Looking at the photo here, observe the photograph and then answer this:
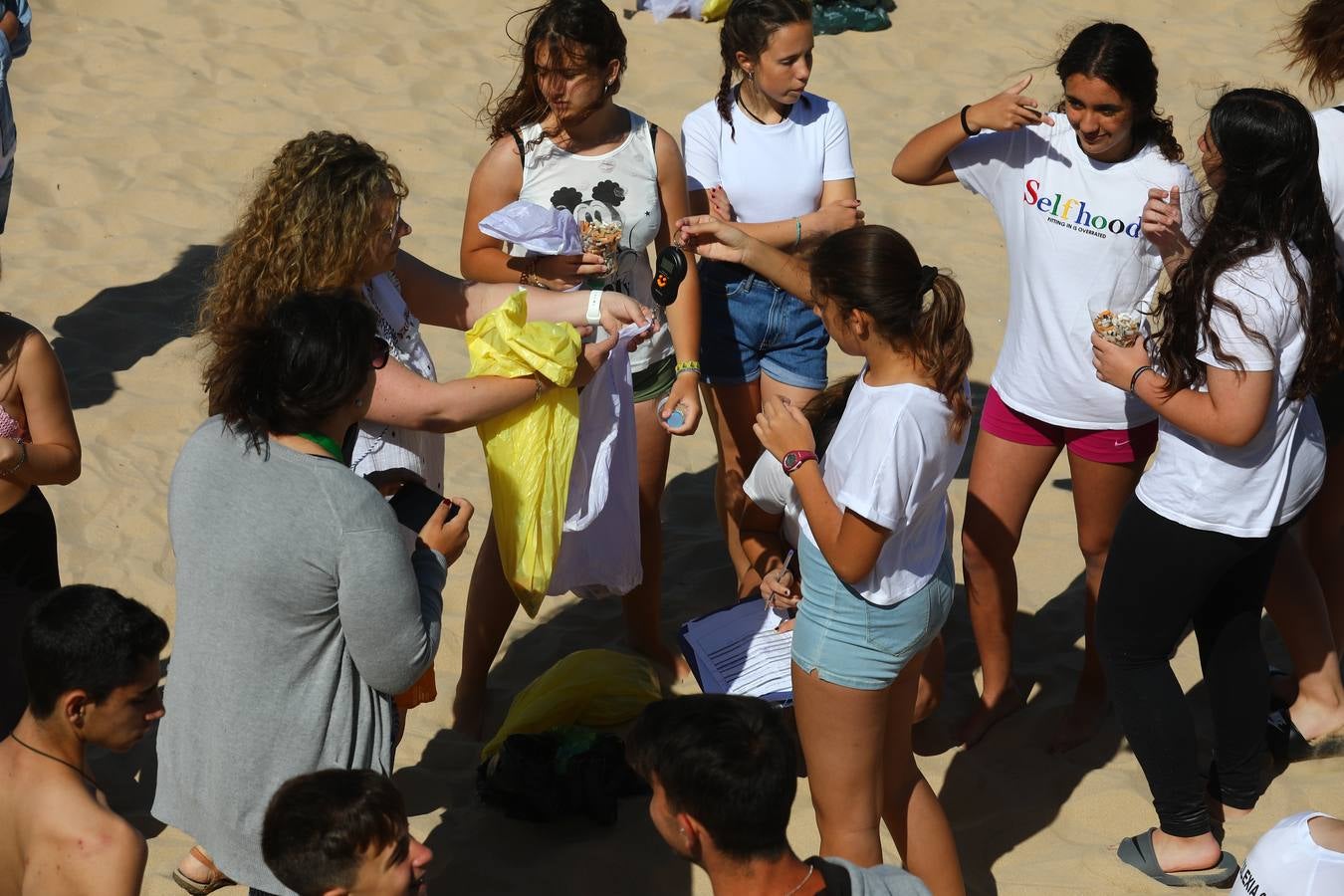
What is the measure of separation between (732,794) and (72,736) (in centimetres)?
114

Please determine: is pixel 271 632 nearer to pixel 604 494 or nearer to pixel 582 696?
pixel 604 494

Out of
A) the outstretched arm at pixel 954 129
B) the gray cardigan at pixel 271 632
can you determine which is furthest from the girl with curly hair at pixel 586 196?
the gray cardigan at pixel 271 632

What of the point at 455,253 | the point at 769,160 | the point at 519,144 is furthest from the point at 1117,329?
the point at 455,253

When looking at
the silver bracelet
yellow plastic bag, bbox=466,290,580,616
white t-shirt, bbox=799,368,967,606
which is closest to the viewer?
white t-shirt, bbox=799,368,967,606

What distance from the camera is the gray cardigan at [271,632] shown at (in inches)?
91.4

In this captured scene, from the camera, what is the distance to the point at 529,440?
3.27 meters

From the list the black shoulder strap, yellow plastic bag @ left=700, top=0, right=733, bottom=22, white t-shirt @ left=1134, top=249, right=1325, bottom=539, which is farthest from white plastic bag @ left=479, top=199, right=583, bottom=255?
yellow plastic bag @ left=700, top=0, right=733, bottom=22

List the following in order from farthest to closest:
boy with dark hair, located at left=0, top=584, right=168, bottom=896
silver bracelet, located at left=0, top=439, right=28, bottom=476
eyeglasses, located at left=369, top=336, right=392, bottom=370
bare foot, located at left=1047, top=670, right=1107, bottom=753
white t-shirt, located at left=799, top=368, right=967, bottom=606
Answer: bare foot, located at left=1047, top=670, right=1107, bottom=753, silver bracelet, located at left=0, top=439, right=28, bottom=476, white t-shirt, located at left=799, top=368, right=967, bottom=606, eyeglasses, located at left=369, top=336, right=392, bottom=370, boy with dark hair, located at left=0, top=584, right=168, bottom=896

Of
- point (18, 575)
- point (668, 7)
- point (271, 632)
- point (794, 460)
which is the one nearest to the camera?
point (271, 632)

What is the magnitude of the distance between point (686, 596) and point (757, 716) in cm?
272

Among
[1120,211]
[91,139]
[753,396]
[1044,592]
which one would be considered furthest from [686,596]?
[91,139]

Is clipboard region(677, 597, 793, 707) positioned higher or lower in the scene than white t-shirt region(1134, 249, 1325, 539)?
lower

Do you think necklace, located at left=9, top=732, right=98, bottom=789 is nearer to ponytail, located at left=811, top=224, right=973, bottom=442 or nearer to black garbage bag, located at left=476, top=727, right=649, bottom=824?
black garbage bag, located at left=476, top=727, right=649, bottom=824

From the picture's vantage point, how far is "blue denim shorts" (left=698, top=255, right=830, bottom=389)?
162 inches
